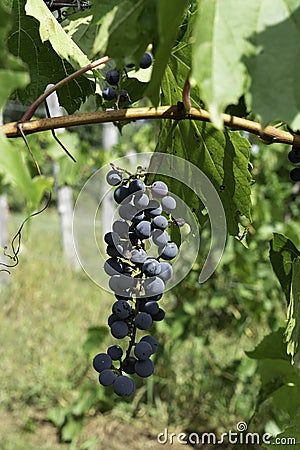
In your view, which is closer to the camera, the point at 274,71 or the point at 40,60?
the point at 274,71

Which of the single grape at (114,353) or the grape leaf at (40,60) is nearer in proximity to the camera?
the single grape at (114,353)

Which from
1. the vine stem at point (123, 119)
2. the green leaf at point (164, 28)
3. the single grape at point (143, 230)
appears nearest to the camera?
the green leaf at point (164, 28)

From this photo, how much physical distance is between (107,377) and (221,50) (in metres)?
0.45

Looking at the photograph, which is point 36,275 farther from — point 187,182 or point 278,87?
point 278,87

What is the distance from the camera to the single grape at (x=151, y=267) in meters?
0.78

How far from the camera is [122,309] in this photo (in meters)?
0.79

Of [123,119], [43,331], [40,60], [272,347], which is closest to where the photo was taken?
[123,119]

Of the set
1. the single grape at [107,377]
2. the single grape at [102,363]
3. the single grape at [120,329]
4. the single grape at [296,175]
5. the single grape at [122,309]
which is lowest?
the single grape at [107,377]

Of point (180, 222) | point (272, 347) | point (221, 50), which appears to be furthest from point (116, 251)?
point (272, 347)

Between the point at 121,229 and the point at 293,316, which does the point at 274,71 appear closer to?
the point at 121,229

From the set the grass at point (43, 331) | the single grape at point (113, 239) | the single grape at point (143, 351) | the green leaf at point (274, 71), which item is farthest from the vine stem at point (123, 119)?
the grass at point (43, 331)

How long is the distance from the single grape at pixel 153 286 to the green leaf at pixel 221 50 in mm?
332

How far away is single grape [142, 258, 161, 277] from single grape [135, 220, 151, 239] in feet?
0.11

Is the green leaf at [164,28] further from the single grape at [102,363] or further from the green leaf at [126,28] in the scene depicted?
the single grape at [102,363]
